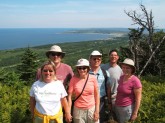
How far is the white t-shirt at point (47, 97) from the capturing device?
4.25 meters

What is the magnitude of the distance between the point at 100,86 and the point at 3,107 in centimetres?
213

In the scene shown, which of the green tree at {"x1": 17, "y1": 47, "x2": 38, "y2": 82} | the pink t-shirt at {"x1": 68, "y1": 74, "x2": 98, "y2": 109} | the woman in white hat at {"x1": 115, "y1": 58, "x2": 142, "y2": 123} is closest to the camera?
the pink t-shirt at {"x1": 68, "y1": 74, "x2": 98, "y2": 109}

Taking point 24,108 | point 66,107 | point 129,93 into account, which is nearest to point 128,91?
point 129,93

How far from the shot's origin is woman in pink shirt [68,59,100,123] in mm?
4746

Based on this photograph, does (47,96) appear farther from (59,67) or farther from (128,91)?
(128,91)

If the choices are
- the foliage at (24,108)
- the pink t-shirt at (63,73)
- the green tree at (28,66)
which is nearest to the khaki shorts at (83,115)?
the pink t-shirt at (63,73)

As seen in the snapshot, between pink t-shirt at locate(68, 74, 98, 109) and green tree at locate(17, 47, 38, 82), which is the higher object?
pink t-shirt at locate(68, 74, 98, 109)

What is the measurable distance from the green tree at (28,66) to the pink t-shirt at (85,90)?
59.3 ft

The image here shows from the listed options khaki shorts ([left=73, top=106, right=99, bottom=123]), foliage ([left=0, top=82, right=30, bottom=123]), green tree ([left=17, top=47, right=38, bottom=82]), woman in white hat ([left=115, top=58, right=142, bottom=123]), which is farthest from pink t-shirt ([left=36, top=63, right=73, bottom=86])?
green tree ([left=17, top=47, right=38, bottom=82])

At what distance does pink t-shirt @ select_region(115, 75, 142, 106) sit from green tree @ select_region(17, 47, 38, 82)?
58.7ft

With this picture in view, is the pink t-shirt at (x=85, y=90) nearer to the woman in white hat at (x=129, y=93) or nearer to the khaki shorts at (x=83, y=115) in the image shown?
the khaki shorts at (x=83, y=115)

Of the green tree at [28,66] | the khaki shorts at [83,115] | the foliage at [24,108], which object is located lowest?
the green tree at [28,66]

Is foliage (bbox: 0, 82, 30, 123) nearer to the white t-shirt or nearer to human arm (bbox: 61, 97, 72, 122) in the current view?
human arm (bbox: 61, 97, 72, 122)

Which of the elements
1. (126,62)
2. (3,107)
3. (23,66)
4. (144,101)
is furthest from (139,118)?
(23,66)
